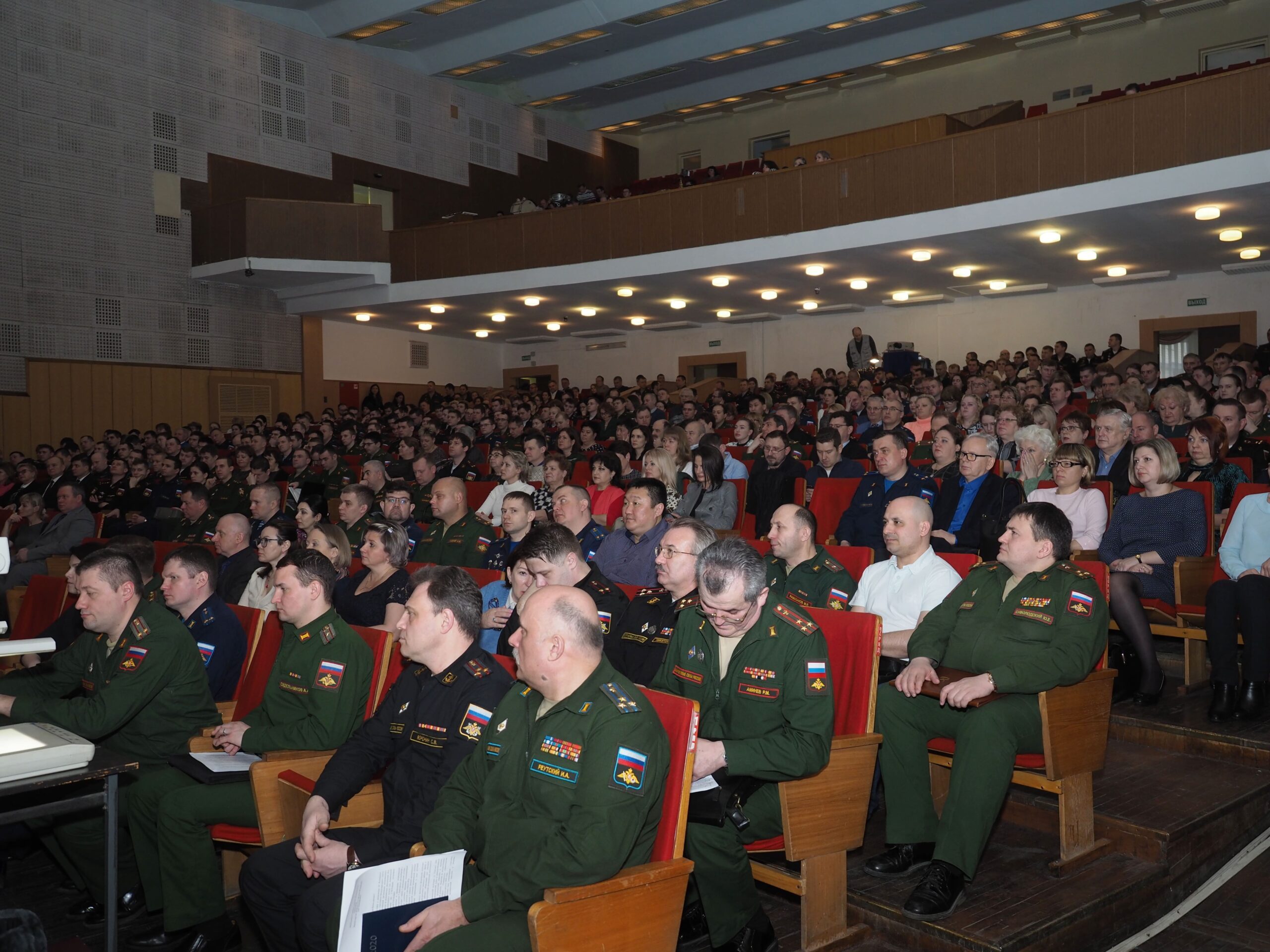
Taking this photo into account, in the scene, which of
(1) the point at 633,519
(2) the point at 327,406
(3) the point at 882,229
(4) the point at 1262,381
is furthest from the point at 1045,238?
(2) the point at 327,406

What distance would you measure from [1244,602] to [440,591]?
2.66 meters

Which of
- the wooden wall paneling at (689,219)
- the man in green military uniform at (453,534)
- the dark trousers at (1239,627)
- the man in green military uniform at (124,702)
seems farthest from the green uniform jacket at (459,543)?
the wooden wall paneling at (689,219)

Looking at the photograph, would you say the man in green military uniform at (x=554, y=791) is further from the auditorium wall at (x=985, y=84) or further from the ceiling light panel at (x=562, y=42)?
the ceiling light panel at (x=562, y=42)

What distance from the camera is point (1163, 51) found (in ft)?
42.9

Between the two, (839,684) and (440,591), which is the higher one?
(440,591)

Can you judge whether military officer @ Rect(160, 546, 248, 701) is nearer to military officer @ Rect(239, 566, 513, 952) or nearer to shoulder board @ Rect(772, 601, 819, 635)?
military officer @ Rect(239, 566, 513, 952)

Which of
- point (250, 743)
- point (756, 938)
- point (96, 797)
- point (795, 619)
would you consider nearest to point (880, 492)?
point (795, 619)

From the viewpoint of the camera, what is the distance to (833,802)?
232cm

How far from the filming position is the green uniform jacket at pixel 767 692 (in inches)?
87.4

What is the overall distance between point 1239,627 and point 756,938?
215 centimetres

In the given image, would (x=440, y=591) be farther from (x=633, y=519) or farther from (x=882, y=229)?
(x=882, y=229)

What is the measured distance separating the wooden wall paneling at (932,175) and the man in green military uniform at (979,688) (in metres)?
7.01

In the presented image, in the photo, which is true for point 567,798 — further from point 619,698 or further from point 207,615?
point 207,615

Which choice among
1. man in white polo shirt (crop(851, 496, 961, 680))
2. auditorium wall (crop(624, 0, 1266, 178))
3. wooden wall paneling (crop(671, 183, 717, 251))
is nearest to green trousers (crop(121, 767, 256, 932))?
man in white polo shirt (crop(851, 496, 961, 680))
